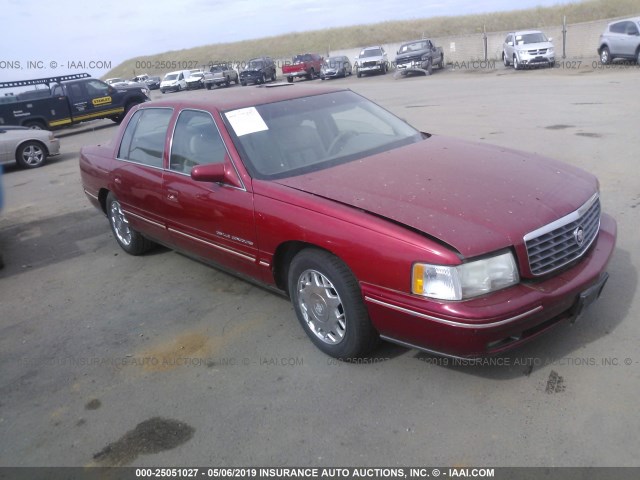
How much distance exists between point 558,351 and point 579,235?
721mm

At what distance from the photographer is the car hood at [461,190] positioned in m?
2.99

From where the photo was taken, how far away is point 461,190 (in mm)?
3371

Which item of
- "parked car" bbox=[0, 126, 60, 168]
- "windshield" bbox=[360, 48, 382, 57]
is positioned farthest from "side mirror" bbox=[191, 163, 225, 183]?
"windshield" bbox=[360, 48, 382, 57]

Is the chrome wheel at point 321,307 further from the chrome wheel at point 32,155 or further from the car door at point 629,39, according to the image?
the car door at point 629,39

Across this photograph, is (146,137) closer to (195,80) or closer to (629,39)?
(629,39)

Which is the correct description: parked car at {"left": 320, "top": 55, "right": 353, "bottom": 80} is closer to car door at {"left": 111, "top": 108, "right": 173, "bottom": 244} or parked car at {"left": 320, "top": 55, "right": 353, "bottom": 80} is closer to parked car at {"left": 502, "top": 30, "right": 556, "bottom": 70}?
parked car at {"left": 502, "top": 30, "right": 556, "bottom": 70}

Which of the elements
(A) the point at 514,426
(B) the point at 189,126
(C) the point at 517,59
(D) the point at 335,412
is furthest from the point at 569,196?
(C) the point at 517,59

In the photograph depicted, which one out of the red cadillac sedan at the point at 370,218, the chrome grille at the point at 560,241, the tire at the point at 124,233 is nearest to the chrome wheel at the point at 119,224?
the tire at the point at 124,233

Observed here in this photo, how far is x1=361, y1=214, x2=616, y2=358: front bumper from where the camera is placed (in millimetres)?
2848

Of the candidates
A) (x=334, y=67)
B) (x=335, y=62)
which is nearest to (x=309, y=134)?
(x=334, y=67)

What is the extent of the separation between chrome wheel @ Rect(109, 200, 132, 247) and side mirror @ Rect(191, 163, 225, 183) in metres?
2.18

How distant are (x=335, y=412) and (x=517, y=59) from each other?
24.9 m

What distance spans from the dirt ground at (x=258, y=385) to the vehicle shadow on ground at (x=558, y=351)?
11 millimetres

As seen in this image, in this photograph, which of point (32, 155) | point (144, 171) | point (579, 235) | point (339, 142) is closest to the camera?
point (579, 235)
